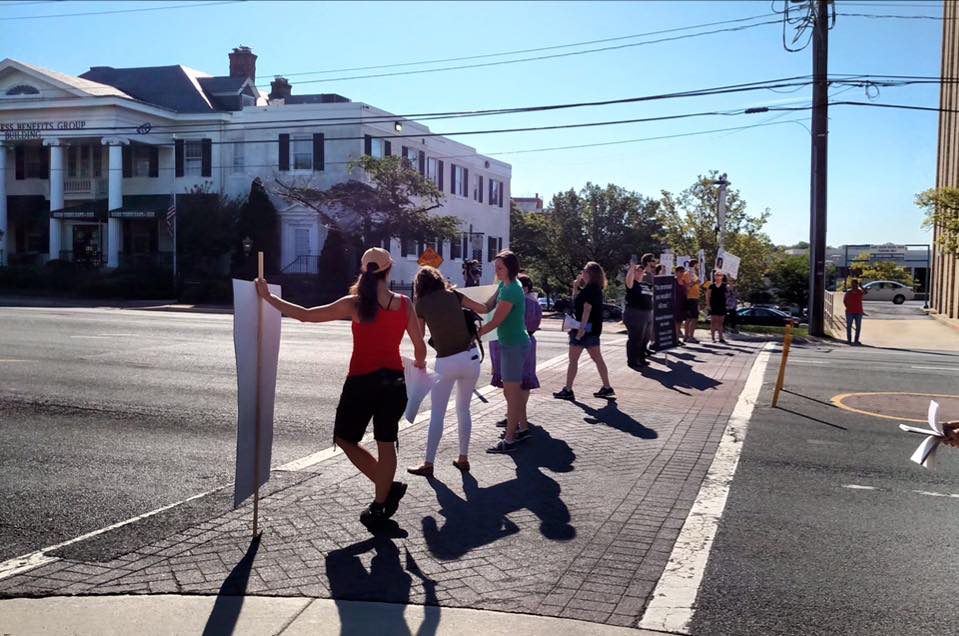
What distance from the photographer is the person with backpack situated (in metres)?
7.02

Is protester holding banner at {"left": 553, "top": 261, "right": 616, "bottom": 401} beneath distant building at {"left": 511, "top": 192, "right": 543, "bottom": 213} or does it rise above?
beneath

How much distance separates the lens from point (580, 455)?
26.3ft

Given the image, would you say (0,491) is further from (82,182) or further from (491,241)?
(491,241)

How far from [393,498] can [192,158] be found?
1577 inches

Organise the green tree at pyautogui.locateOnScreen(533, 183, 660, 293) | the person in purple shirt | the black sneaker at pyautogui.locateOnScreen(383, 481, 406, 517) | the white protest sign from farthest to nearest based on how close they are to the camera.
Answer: the green tree at pyautogui.locateOnScreen(533, 183, 660, 293)
the white protest sign
the person in purple shirt
the black sneaker at pyautogui.locateOnScreen(383, 481, 406, 517)

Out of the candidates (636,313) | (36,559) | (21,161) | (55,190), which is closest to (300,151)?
(55,190)

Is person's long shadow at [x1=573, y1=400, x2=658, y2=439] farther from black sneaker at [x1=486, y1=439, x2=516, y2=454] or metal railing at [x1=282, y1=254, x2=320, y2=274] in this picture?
metal railing at [x1=282, y1=254, x2=320, y2=274]

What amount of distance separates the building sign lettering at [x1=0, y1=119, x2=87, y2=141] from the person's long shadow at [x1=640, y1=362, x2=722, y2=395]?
36.2m

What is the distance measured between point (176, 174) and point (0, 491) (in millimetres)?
38541

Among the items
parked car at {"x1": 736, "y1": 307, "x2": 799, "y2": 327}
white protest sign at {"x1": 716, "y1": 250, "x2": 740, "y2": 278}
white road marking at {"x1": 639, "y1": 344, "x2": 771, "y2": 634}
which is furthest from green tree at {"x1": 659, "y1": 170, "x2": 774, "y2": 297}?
white road marking at {"x1": 639, "y1": 344, "x2": 771, "y2": 634}

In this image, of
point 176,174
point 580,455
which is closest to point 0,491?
point 580,455

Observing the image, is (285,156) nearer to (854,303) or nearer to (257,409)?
(854,303)

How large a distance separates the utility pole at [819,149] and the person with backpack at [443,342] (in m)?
18.4

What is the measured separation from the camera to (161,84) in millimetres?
45594
